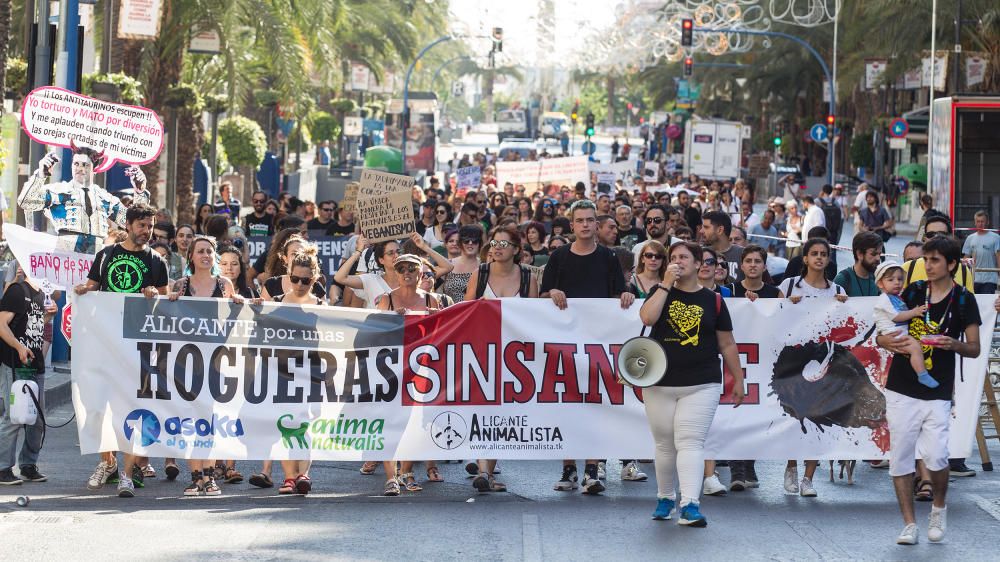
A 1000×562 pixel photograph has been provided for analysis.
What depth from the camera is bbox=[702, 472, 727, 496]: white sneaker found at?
385 inches

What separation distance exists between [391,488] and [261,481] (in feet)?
2.82

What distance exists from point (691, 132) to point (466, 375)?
35131mm

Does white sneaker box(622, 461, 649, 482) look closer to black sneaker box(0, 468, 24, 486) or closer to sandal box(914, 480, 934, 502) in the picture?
sandal box(914, 480, 934, 502)

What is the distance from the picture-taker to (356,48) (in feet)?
186

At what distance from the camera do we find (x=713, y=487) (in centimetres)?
981

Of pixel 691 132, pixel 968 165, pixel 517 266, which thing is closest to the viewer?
pixel 517 266

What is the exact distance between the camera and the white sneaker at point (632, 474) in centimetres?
1042

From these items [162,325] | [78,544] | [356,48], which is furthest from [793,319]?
[356,48]

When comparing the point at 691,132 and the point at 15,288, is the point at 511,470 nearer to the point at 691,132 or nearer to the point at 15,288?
the point at 15,288

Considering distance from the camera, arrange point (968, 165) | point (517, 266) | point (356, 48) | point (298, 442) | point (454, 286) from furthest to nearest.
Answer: point (356, 48)
point (968, 165)
point (454, 286)
point (517, 266)
point (298, 442)

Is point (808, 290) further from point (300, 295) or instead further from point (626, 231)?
point (626, 231)

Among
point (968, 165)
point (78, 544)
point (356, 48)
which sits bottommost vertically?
point (78, 544)

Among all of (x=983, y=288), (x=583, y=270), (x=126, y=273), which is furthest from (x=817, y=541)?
(x=983, y=288)

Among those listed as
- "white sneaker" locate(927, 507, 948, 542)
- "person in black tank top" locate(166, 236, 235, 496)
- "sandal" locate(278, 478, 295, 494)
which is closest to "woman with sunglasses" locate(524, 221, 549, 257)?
"person in black tank top" locate(166, 236, 235, 496)
